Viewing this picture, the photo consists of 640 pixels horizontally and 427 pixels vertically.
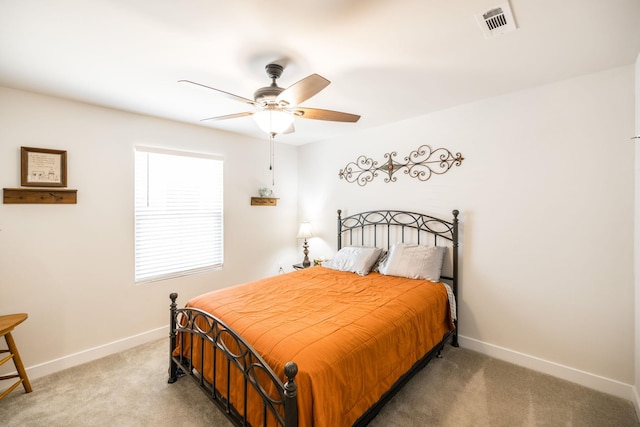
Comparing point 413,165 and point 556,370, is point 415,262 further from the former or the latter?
point 556,370

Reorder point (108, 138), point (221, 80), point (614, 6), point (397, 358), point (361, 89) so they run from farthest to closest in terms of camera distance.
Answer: point (108, 138) < point (361, 89) < point (221, 80) < point (397, 358) < point (614, 6)

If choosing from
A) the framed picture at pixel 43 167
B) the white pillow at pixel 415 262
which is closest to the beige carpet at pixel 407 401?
the white pillow at pixel 415 262

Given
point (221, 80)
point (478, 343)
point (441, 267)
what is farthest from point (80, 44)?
point (478, 343)

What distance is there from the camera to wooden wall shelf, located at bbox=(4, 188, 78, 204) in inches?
92.7

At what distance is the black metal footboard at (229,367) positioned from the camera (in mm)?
1297

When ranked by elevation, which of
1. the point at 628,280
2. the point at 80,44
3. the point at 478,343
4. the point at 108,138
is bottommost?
the point at 478,343

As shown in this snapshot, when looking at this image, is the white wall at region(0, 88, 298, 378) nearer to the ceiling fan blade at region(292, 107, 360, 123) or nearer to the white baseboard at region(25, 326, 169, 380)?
the white baseboard at region(25, 326, 169, 380)

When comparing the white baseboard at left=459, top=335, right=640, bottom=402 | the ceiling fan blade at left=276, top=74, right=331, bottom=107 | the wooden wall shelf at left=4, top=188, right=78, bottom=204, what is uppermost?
the ceiling fan blade at left=276, top=74, right=331, bottom=107

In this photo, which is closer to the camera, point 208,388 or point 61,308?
point 208,388

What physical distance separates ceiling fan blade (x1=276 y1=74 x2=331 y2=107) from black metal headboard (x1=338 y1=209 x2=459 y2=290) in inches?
77.6

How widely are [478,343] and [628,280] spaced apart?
51.1 inches

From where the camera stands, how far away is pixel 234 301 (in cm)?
221

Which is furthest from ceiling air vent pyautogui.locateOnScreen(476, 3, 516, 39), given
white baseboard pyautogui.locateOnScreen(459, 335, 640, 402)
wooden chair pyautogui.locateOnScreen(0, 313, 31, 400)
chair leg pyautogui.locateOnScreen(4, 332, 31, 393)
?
chair leg pyautogui.locateOnScreen(4, 332, 31, 393)

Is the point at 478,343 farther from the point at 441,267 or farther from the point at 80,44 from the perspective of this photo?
the point at 80,44
